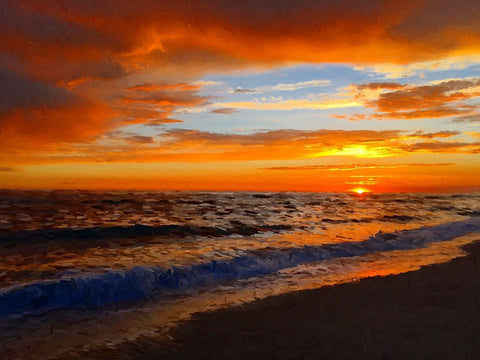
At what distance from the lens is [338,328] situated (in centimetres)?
667

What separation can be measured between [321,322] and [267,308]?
130 centimetres

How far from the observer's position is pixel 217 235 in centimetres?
2111

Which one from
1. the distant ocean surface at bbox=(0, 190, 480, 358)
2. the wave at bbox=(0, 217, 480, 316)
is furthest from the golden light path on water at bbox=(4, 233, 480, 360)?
the wave at bbox=(0, 217, 480, 316)

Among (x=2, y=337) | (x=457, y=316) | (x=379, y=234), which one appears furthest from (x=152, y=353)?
(x=379, y=234)

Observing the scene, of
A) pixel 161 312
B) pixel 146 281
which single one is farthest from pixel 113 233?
pixel 161 312

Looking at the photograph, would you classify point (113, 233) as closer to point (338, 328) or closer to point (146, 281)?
point (146, 281)

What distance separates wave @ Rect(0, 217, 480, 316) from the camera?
8.92 m

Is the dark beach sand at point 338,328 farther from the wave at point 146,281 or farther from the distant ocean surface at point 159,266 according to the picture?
the wave at point 146,281

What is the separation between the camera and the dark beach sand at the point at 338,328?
18.7ft

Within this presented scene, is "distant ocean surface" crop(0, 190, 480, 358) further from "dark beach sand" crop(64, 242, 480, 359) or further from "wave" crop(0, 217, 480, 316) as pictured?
"dark beach sand" crop(64, 242, 480, 359)

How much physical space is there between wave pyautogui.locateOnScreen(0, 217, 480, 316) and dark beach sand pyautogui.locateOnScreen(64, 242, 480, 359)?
286 cm

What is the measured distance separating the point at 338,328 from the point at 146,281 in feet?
18.1

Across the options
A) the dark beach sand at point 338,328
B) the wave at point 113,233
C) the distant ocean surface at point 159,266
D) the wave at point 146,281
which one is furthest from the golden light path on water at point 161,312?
the wave at point 113,233

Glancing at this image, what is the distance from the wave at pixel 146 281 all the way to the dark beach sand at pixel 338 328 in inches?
113
